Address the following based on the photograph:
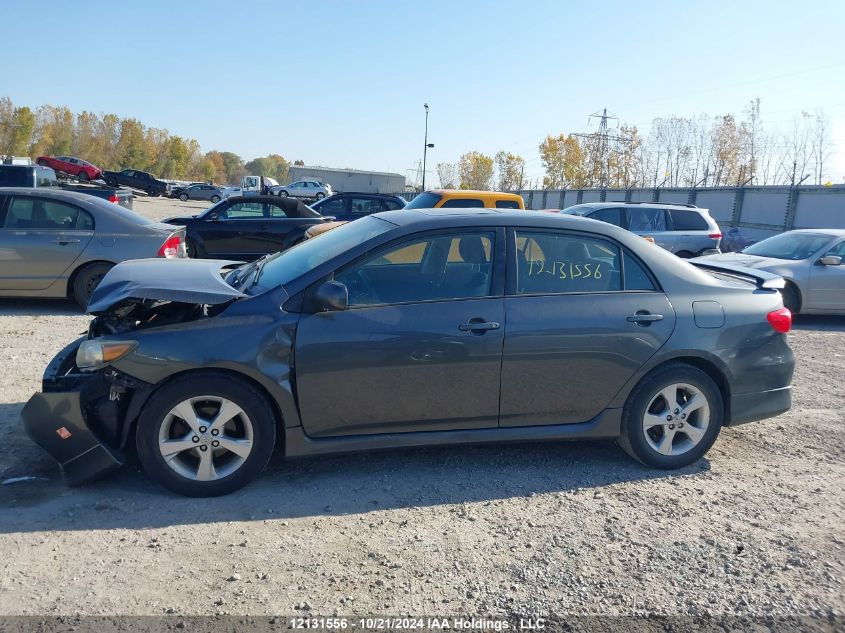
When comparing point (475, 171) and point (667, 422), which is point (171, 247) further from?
point (475, 171)

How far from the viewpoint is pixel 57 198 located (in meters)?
8.66

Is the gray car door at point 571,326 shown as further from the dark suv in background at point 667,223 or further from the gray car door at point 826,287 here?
the dark suv in background at point 667,223

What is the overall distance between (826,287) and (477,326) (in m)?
8.30

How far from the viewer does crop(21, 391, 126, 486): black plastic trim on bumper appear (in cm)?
384

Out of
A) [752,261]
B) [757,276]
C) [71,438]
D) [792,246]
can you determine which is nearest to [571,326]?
[757,276]

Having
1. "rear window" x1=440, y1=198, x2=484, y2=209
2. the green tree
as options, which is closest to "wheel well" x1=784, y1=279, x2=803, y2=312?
"rear window" x1=440, y1=198, x2=484, y2=209

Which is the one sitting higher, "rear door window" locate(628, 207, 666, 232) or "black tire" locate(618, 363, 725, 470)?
"rear door window" locate(628, 207, 666, 232)

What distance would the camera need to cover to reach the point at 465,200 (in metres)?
13.7

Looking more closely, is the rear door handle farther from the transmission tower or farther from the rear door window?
the transmission tower

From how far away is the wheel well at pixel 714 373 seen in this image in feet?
15.0

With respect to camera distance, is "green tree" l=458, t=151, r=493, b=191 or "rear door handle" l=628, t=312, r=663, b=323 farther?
"green tree" l=458, t=151, r=493, b=191

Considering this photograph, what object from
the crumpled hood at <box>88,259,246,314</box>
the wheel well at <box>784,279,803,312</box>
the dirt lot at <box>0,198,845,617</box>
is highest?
the crumpled hood at <box>88,259,246,314</box>

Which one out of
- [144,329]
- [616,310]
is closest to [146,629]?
[144,329]

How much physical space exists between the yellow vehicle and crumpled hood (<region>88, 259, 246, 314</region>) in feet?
29.9
